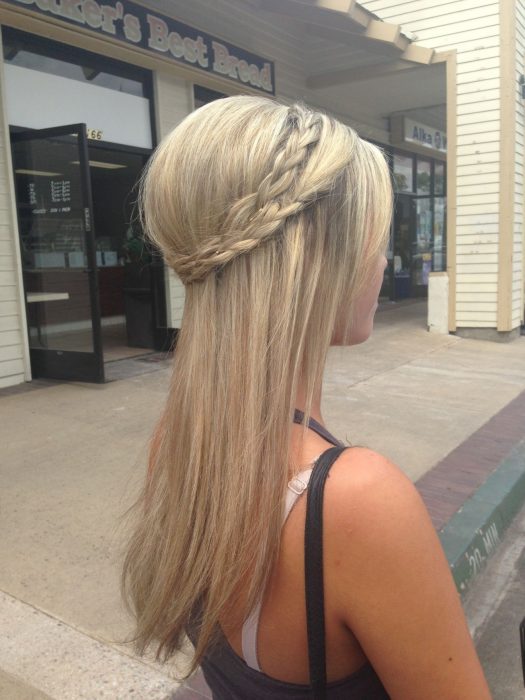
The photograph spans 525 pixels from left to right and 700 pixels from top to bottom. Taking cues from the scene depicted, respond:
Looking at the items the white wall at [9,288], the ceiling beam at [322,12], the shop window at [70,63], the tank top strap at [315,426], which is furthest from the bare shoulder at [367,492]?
the ceiling beam at [322,12]

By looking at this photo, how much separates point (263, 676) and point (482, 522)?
2797 mm

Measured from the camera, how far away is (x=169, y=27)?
7.19 metres

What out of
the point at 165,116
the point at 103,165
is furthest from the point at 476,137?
the point at 103,165

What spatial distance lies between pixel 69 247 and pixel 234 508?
5.71 m

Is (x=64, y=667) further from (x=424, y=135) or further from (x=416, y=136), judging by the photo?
(x=424, y=135)

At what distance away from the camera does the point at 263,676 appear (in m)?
0.90

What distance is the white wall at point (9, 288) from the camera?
19.4 feet

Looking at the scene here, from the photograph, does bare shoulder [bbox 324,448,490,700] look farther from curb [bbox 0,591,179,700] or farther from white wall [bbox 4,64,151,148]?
white wall [bbox 4,64,151,148]

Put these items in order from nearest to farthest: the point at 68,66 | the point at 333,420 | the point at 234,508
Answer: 1. the point at 234,508
2. the point at 333,420
3. the point at 68,66

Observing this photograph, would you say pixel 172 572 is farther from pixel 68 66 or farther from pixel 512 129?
pixel 512 129

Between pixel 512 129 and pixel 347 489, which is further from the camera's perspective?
pixel 512 129

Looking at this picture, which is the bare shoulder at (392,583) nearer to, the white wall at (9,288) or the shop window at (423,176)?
the white wall at (9,288)

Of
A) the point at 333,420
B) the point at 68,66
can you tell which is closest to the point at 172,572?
the point at 333,420

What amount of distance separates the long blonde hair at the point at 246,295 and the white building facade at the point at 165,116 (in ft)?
17.2
